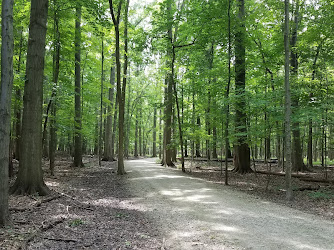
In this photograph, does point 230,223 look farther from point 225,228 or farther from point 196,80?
point 196,80

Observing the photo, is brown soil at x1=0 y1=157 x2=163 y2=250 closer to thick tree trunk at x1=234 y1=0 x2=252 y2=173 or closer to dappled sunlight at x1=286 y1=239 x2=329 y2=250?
dappled sunlight at x1=286 y1=239 x2=329 y2=250

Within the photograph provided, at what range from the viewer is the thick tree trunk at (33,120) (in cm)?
743

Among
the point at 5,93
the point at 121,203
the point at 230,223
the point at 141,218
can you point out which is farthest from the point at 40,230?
the point at 230,223

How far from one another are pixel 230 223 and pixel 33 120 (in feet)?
21.1

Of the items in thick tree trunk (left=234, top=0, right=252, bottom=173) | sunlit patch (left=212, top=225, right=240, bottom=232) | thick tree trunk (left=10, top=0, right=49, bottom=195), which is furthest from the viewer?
thick tree trunk (left=234, top=0, right=252, bottom=173)

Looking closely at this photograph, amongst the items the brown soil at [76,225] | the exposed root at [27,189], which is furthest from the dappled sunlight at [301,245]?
the exposed root at [27,189]

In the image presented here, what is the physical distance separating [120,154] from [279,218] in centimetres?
969

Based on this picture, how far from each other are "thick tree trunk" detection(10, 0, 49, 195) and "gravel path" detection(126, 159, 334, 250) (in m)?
3.25

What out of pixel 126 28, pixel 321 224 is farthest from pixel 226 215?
pixel 126 28

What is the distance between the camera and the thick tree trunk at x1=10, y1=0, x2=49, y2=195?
7.43 meters

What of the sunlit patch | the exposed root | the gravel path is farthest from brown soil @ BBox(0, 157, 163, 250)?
the sunlit patch

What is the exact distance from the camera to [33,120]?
24.7ft

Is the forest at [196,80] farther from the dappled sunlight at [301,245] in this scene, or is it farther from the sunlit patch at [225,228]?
the dappled sunlight at [301,245]

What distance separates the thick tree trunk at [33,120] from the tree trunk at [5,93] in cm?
308
